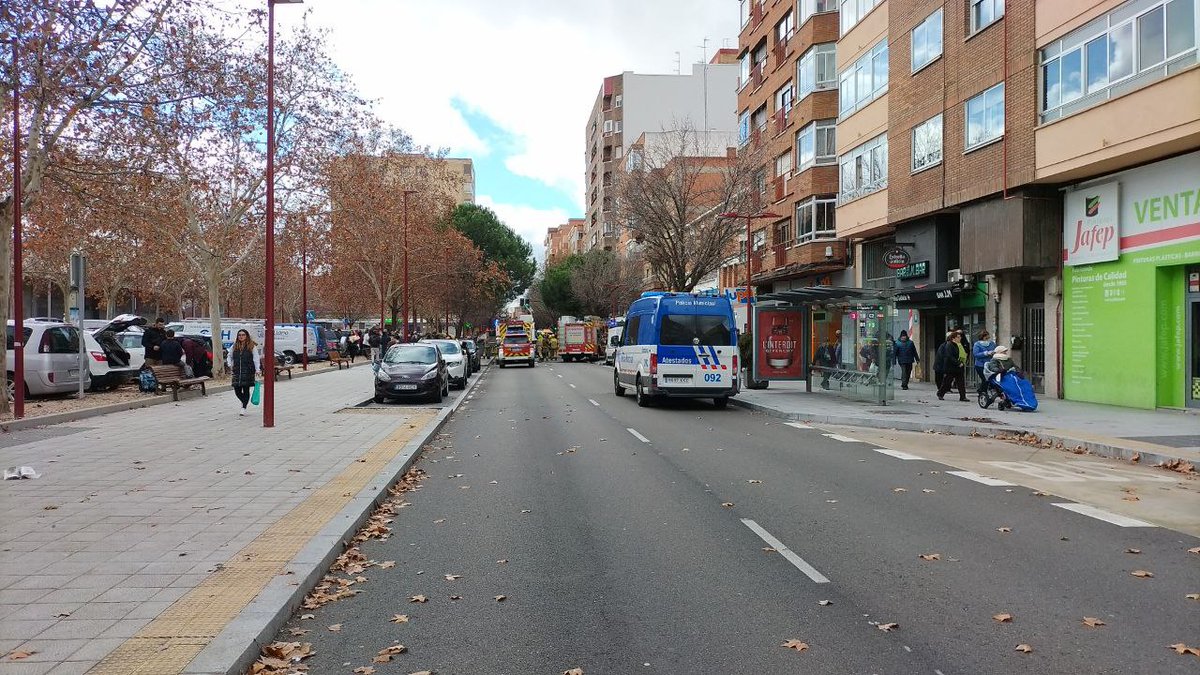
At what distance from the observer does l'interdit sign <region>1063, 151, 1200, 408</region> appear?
16.5m

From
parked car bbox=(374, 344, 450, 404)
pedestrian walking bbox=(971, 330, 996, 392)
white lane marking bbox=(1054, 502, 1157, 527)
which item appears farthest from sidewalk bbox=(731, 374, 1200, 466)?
parked car bbox=(374, 344, 450, 404)

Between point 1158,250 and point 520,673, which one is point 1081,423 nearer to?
point 1158,250

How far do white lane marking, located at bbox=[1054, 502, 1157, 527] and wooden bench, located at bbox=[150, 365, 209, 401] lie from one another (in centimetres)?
1772

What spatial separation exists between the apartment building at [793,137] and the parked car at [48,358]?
23.8 meters

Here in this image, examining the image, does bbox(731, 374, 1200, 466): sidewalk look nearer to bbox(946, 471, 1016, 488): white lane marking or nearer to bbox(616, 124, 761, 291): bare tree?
bbox(946, 471, 1016, 488): white lane marking

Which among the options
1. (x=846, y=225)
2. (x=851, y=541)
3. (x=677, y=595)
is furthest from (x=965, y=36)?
(x=677, y=595)

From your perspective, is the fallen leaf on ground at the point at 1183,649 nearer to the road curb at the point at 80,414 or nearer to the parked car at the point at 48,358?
the road curb at the point at 80,414

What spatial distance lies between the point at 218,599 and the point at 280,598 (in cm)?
35

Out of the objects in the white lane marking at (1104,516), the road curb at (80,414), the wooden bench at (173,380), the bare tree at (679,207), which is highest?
the bare tree at (679,207)

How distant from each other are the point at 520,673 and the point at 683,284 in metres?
34.3

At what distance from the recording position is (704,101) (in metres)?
82.1

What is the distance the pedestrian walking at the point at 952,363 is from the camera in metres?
20.0

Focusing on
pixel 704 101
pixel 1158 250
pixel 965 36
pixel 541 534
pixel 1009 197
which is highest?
pixel 704 101

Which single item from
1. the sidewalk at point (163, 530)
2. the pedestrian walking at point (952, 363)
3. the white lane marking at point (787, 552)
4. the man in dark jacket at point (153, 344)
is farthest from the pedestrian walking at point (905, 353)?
the man in dark jacket at point (153, 344)
